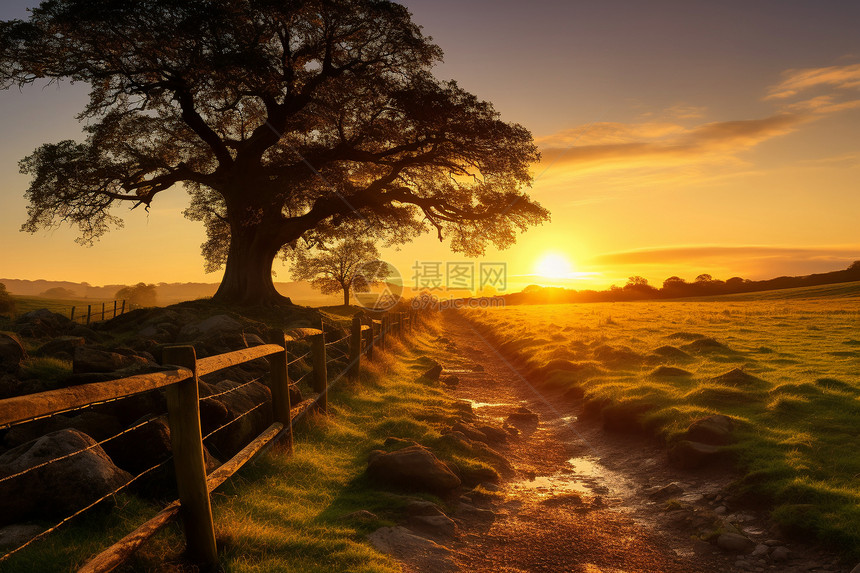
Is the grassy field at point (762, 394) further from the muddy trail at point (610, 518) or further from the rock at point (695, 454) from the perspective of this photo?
the muddy trail at point (610, 518)

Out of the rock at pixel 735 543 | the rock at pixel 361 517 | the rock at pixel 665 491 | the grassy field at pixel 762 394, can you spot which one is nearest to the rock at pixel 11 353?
the rock at pixel 361 517

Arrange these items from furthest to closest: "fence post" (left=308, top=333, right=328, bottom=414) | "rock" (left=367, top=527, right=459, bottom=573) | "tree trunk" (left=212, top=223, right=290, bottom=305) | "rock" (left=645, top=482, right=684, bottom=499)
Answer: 1. "tree trunk" (left=212, top=223, right=290, bottom=305)
2. "fence post" (left=308, top=333, right=328, bottom=414)
3. "rock" (left=645, top=482, right=684, bottom=499)
4. "rock" (left=367, top=527, right=459, bottom=573)

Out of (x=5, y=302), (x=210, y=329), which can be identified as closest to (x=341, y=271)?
(x=5, y=302)

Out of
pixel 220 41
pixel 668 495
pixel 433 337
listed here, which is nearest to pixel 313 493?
pixel 668 495

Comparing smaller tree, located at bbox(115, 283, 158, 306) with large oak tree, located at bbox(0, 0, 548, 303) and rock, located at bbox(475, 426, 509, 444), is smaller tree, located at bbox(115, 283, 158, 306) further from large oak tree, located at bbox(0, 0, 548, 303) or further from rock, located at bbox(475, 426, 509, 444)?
rock, located at bbox(475, 426, 509, 444)

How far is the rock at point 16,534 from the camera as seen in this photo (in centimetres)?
430

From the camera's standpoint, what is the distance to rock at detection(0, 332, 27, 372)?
28.6ft

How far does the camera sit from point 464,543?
644cm

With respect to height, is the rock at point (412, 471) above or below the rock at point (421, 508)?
above

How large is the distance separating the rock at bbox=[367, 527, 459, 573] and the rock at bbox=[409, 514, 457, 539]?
0.25m

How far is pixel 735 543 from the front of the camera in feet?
21.2

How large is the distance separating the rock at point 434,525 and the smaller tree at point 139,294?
4701 inches

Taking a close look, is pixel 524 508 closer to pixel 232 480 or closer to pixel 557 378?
pixel 232 480

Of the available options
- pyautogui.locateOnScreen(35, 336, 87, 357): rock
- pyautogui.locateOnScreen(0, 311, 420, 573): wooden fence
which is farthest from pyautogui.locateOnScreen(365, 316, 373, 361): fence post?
pyautogui.locateOnScreen(0, 311, 420, 573): wooden fence
